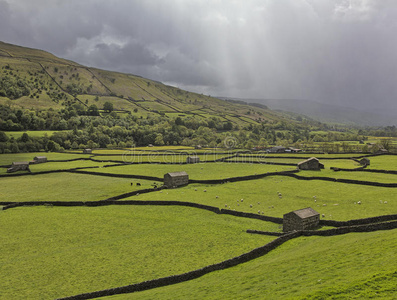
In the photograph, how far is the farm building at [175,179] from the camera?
50.9m

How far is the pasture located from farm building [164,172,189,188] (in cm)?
190

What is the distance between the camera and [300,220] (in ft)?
86.0

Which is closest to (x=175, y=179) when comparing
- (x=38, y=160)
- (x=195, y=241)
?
(x=195, y=241)

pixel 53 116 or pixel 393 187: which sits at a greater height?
pixel 53 116

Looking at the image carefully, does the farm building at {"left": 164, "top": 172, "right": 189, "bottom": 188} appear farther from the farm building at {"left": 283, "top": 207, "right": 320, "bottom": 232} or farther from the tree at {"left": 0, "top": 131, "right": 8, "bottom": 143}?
the tree at {"left": 0, "top": 131, "right": 8, "bottom": 143}

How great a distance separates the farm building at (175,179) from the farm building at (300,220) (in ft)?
88.1

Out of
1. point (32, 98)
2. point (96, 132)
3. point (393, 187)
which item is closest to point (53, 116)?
point (96, 132)

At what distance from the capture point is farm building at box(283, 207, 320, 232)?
86.4 ft

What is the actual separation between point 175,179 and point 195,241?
25767mm

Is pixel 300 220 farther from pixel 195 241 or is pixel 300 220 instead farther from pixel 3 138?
pixel 3 138

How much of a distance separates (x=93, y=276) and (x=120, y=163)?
62283 millimetres

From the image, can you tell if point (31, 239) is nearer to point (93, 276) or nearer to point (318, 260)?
point (93, 276)

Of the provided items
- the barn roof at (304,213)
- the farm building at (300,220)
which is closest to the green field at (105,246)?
the farm building at (300,220)

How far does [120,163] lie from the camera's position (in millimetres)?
80812
